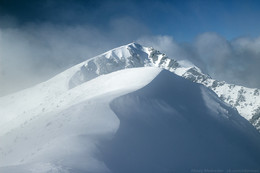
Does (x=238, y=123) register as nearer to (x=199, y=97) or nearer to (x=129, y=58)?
(x=199, y=97)

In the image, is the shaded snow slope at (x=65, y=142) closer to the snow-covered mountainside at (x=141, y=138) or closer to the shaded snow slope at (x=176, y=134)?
the snow-covered mountainside at (x=141, y=138)

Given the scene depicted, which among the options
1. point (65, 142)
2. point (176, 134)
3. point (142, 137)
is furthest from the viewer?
point (176, 134)

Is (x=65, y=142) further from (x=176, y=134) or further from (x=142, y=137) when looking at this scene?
(x=176, y=134)

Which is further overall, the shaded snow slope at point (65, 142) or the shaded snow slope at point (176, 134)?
the shaded snow slope at point (176, 134)

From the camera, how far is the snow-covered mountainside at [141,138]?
37.9 ft

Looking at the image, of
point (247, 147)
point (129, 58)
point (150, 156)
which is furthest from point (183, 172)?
point (129, 58)

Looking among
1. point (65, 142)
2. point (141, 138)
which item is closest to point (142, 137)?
point (141, 138)

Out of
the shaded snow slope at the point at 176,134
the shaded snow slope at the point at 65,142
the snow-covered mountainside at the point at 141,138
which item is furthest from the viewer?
the shaded snow slope at the point at 176,134

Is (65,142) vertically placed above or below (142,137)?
below

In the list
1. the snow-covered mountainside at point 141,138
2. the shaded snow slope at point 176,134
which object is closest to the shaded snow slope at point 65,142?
the snow-covered mountainside at point 141,138

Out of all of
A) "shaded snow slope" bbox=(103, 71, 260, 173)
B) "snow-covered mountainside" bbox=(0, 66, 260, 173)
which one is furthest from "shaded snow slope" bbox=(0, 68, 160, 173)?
"shaded snow slope" bbox=(103, 71, 260, 173)

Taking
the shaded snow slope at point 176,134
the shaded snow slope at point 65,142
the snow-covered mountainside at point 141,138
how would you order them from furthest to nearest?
the shaded snow slope at point 176,134
the snow-covered mountainside at point 141,138
the shaded snow slope at point 65,142

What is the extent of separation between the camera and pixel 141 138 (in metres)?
14.7

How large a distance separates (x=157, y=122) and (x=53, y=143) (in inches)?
278
